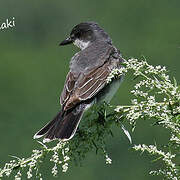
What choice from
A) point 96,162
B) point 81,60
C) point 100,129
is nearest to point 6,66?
point 96,162

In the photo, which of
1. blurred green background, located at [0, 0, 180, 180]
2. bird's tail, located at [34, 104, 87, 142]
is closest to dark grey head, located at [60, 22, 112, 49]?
bird's tail, located at [34, 104, 87, 142]

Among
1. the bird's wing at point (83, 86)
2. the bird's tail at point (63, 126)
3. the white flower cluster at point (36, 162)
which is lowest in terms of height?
the white flower cluster at point (36, 162)

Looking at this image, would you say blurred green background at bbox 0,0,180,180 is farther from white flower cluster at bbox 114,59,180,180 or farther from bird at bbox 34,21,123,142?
white flower cluster at bbox 114,59,180,180

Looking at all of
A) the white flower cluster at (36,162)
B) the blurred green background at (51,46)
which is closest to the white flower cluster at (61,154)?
the white flower cluster at (36,162)

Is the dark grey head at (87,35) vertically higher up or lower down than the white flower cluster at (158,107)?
higher up

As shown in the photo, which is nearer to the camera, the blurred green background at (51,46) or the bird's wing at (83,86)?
the bird's wing at (83,86)

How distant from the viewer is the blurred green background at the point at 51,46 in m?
8.45

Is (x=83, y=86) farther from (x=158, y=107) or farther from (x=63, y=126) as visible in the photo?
(x=158, y=107)

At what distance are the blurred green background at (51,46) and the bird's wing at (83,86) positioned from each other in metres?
3.89

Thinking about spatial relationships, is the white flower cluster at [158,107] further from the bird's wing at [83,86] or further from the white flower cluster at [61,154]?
the bird's wing at [83,86]

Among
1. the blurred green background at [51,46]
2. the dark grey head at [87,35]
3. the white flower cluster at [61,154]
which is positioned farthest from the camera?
the blurred green background at [51,46]

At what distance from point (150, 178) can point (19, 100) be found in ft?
11.8

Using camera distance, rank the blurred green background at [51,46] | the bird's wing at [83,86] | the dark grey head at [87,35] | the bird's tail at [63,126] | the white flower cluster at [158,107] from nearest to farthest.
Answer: the white flower cluster at [158,107] → the bird's tail at [63,126] → the bird's wing at [83,86] → the dark grey head at [87,35] → the blurred green background at [51,46]

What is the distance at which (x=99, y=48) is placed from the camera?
403 centimetres
